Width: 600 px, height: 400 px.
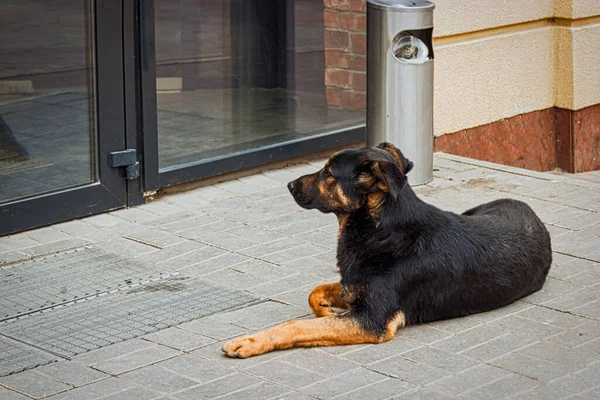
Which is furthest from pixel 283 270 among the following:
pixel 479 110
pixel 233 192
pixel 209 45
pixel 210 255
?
pixel 479 110

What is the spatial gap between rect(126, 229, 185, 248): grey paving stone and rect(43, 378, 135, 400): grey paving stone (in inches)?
81.0

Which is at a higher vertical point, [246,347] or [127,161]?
[127,161]

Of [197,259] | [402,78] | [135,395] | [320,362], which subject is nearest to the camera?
[135,395]

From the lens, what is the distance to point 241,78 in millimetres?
8453

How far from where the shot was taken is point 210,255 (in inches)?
267

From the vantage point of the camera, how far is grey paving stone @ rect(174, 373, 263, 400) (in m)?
4.80

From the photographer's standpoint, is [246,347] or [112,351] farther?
[112,351]

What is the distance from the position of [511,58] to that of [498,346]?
16.0ft

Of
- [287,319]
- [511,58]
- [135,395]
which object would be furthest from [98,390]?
[511,58]

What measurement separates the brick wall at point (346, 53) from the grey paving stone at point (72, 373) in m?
4.40

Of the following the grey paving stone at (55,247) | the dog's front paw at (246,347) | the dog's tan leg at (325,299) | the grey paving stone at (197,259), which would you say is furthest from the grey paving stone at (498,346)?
the grey paving stone at (55,247)

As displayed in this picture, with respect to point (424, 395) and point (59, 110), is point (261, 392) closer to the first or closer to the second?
point (424, 395)

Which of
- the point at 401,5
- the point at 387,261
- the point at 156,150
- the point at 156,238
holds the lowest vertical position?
the point at 156,238

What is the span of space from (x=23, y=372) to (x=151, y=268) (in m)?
1.56
